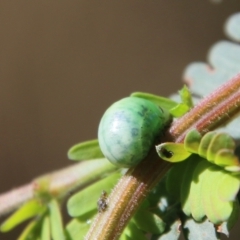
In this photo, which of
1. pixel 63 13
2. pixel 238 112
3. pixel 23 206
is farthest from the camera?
pixel 63 13

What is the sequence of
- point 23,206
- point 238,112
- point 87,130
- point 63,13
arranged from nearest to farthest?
point 238,112 < point 23,206 < point 63,13 < point 87,130

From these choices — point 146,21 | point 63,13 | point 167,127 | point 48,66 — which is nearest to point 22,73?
point 48,66

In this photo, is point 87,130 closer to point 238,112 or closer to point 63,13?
point 63,13

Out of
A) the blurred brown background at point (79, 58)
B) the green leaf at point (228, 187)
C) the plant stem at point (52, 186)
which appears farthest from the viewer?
the blurred brown background at point (79, 58)

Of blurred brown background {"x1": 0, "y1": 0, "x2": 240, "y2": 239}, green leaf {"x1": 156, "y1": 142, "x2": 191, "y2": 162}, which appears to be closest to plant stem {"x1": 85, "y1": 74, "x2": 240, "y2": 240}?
green leaf {"x1": 156, "y1": 142, "x2": 191, "y2": 162}

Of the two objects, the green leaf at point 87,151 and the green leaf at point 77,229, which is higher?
the green leaf at point 87,151

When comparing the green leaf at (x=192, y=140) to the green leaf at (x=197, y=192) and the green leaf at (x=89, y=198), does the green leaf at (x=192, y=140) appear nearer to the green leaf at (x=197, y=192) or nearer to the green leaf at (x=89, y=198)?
the green leaf at (x=197, y=192)

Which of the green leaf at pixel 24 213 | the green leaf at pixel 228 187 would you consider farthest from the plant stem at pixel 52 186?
the green leaf at pixel 228 187
